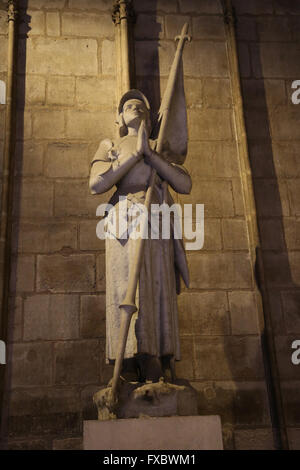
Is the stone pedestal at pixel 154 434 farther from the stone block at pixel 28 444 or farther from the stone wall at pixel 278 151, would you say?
the stone wall at pixel 278 151

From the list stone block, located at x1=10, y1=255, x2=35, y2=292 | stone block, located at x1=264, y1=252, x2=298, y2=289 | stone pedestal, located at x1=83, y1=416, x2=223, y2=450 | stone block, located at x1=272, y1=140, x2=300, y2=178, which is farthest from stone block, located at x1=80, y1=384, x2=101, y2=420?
stone block, located at x1=272, y1=140, x2=300, y2=178

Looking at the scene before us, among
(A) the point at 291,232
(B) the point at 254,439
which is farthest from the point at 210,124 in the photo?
(B) the point at 254,439

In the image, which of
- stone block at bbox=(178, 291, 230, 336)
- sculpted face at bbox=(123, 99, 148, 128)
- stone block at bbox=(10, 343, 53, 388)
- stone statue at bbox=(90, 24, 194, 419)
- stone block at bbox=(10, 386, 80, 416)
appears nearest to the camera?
stone statue at bbox=(90, 24, 194, 419)

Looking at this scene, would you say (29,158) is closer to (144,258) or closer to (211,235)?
(211,235)

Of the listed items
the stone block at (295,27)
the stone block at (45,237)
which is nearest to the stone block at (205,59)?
the stone block at (295,27)

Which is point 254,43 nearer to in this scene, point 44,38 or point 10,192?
point 44,38

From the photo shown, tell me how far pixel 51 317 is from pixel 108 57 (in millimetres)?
2636

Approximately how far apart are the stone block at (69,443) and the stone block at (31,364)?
452mm

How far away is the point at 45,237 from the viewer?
5.20 metres

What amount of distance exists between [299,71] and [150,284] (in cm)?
337

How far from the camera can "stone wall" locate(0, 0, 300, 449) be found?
187 inches

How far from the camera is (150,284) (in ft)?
12.4

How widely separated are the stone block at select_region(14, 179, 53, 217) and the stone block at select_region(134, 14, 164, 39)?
189cm

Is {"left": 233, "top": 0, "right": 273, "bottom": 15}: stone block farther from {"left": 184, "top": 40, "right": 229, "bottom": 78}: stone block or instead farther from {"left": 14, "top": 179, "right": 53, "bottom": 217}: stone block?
{"left": 14, "top": 179, "right": 53, "bottom": 217}: stone block
